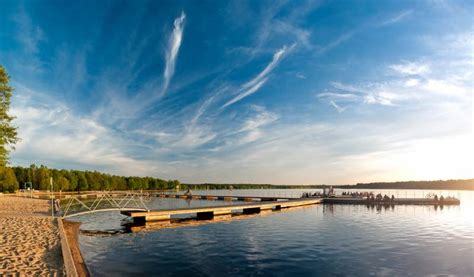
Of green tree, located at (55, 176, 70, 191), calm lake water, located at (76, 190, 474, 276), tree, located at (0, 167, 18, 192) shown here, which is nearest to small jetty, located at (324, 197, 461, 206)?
calm lake water, located at (76, 190, 474, 276)

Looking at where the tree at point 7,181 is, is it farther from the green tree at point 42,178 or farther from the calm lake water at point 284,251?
the calm lake water at point 284,251

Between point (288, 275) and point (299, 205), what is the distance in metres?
39.6

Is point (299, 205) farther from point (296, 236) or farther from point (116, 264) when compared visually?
point (116, 264)

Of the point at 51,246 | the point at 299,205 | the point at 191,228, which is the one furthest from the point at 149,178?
the point at 51,246

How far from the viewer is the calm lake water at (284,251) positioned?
1456 centimetres

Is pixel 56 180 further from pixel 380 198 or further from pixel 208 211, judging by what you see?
pixel 380 198

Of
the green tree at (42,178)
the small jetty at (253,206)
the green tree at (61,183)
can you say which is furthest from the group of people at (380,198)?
the green tree at (42,178)

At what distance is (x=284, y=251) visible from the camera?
18.4 m

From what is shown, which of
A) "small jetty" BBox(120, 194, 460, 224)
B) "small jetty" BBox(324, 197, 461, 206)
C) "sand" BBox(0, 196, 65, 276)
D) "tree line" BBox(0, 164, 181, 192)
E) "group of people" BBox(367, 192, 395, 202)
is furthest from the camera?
"tree line" BBox(0, 164, 181, 192)

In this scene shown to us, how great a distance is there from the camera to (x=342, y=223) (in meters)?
30.3

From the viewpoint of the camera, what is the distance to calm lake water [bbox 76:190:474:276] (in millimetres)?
14562

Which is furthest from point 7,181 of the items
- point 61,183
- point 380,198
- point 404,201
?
point 404,201

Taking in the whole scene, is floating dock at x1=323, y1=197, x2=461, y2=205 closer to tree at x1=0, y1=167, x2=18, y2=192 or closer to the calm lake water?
the calm lake water

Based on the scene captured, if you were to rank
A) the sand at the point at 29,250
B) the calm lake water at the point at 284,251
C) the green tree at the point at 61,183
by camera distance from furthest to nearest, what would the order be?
the green tree at the point at 61,183 < the calm lake water at the point at 284,251 < the sand at the point at 29,250
